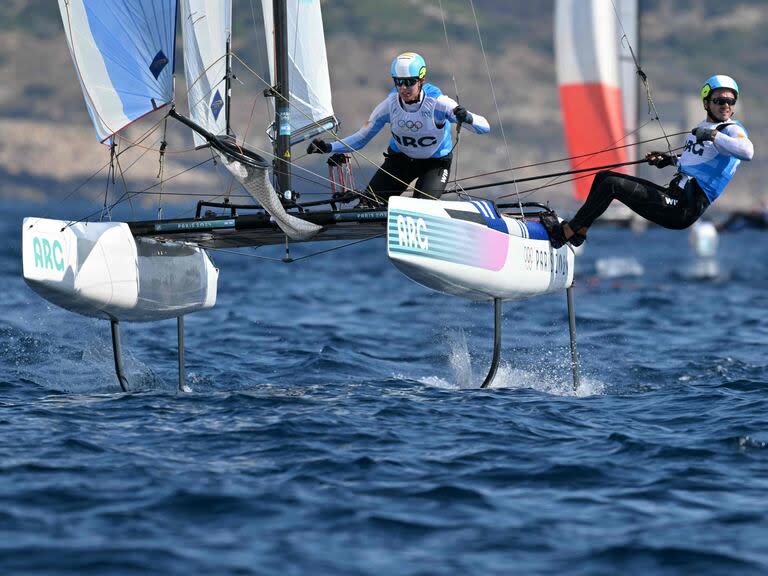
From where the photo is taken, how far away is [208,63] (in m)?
7.52

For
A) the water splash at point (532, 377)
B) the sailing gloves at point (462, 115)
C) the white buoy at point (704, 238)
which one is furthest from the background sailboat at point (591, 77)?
the sailing gloves at point (462, 115)

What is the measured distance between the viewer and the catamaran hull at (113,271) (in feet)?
22.4

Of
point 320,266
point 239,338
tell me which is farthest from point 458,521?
point 320,266

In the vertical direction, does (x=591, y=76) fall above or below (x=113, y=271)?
above

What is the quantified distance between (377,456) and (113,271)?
2.52m

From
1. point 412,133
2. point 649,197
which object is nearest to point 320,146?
point 412,133

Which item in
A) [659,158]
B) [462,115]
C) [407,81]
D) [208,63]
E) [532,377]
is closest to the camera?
[462,115]

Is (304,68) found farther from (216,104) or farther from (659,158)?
(659,158)

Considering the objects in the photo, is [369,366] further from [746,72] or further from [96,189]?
[746,72]

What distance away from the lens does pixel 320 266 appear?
76.9 ft

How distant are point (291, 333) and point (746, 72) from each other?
482ft

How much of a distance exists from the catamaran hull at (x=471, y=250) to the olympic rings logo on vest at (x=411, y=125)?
623 mm

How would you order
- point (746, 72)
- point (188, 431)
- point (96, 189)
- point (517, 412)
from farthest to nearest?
1. point (746, 72)
2. point (96, 189)
3. point (517, 412)
4. point (188, 431)

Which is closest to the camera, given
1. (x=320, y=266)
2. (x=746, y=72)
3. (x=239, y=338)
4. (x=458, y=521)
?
(x=458, y=521)
